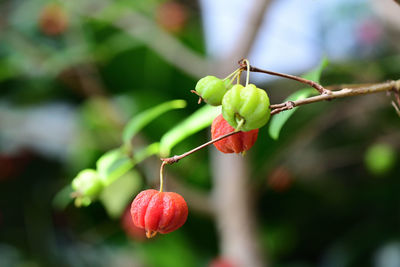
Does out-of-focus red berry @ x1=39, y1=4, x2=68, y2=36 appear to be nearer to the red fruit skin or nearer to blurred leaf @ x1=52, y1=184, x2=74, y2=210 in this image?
blurred leaf @ x1=52, y1=184, x2=74, y2=210

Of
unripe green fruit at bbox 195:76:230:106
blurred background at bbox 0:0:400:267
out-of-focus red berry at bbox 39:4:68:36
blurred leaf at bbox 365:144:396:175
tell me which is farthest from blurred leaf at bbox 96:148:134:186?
out-of-focus red berry at bbox 39:4:68:36

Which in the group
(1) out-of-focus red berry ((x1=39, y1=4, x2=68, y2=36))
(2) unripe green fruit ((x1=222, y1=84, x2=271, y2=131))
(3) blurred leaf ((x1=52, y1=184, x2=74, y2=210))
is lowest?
(2) unripe green fruit ((x1=222, y1=84, x2=271, y2=131))

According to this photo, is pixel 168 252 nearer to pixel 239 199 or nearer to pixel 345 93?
pixel 239 199

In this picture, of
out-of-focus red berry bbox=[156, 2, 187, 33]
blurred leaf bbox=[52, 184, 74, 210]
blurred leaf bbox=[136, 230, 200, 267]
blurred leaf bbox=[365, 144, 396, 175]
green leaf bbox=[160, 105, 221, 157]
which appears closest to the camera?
green leaf bbox=[160, 105, 221, 157]

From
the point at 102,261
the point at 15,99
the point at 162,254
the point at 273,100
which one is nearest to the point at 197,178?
the point at 162,254

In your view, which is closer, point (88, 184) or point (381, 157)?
point (88, 184)

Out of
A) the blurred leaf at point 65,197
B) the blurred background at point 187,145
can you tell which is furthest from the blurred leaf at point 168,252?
the blurred leaf at point 65,197

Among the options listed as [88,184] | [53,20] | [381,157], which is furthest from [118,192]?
[53,20]

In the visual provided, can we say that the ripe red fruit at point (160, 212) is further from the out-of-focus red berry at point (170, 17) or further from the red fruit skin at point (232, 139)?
the out-of-focus red berry at point (170, 17)
